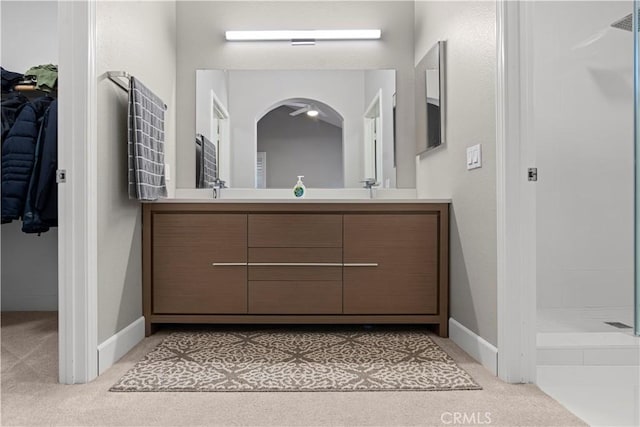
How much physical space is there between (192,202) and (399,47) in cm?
186

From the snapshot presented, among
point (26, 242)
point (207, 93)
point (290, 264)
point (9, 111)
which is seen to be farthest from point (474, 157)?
point (26, 242)

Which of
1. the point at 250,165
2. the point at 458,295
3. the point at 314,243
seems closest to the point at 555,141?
the point at 458,295

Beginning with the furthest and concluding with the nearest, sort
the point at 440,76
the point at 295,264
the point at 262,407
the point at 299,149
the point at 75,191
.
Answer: the point at 299,149, the point at 440,76, the point at 295,264, the point at 75,191, the point at 262,407

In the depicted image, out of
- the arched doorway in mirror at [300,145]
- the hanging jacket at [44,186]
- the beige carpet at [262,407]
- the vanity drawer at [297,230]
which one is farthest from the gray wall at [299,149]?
the beige carpet at [262,407]

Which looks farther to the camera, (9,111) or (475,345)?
(9,111)

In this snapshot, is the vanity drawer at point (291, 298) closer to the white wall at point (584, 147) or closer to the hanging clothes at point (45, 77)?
the white wall at point (584, 147)

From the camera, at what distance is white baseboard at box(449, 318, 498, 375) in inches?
66.0

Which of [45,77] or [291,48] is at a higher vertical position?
[291,48]

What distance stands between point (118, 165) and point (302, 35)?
1670mm

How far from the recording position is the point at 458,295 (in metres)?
2.09

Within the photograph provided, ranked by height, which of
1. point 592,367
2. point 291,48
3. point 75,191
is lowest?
→ point 592,367

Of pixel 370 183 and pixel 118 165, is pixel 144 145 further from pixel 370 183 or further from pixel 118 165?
pixel 370 183

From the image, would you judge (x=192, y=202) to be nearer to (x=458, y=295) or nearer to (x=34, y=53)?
(x=458, y=295)

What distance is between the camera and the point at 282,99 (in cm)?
294
